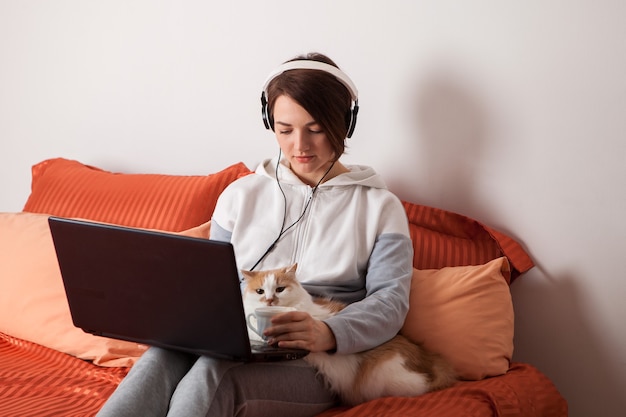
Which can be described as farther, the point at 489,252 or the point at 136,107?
the point at 136,107

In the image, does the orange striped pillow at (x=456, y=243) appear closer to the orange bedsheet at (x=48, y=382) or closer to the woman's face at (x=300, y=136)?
the woman's face at (x=300, y=136)

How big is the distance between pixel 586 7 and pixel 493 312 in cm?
72

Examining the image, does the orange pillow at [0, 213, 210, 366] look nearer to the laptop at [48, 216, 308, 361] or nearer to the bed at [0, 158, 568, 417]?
the bed at [0, 158, 568, 417]

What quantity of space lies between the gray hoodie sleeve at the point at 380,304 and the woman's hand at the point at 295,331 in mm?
51

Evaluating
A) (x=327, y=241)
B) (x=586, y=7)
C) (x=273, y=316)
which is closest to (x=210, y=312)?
(x=273, y=316)

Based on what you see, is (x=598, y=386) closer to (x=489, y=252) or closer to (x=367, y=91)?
(x=489, y=252)

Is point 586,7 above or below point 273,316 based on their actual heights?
above

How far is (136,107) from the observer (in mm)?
2318

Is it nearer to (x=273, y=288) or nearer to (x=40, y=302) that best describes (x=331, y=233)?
(x=273, y=288)

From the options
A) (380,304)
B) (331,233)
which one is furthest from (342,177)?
(380,304)

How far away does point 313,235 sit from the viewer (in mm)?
1634

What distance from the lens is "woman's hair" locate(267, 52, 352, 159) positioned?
5.19ft

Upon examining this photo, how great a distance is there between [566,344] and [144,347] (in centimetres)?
102

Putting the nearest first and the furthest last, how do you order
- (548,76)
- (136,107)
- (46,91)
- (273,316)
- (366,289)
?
1. (273,316)
2. (366,289)
3. (548,76)
4. (136,107)
5. (46,91)
